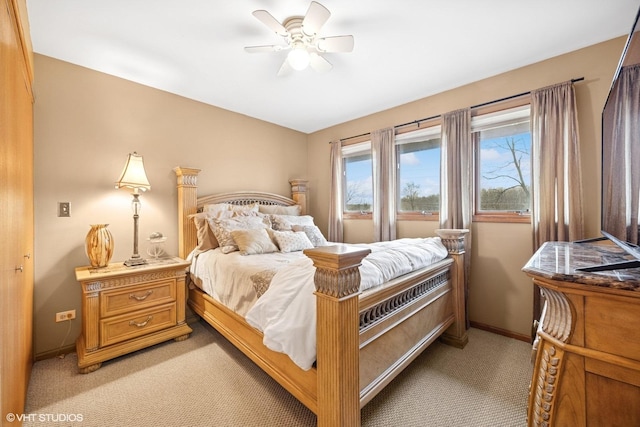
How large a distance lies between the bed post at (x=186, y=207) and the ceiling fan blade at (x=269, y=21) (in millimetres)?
1761

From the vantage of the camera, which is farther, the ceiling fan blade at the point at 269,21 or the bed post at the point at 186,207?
the bed post at the point at 186,207

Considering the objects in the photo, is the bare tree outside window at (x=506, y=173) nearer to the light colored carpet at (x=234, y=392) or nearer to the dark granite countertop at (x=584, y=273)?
the light colored carpet at (x=234, y=392)

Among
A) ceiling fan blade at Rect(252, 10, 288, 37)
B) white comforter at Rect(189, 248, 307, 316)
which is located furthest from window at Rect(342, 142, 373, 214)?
ceiling fan blade at Rect(252, 10, 288, 37)

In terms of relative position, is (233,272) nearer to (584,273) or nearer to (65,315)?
(65,315)

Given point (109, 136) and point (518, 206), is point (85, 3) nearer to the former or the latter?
point (109, 136)

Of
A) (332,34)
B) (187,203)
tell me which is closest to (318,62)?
(332,34)

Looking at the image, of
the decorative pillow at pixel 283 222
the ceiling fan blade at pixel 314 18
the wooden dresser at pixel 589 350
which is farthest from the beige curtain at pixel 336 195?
the wooden dresser at pixel 589 350

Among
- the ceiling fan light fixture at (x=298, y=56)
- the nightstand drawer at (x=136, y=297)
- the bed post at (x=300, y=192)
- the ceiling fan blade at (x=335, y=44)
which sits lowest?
the nightstand drawer at (x=136, y=297)

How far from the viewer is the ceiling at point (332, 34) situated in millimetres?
1767

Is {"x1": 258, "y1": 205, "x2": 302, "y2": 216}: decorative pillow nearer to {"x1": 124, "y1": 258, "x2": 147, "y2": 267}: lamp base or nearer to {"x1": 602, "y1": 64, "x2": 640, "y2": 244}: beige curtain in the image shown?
{"x1": 124, "y1": 258, "x2": 147, "y2": 267}: lamp base

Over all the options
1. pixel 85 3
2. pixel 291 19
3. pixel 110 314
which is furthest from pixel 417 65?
pixel 110 314

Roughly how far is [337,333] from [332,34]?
2160 mm

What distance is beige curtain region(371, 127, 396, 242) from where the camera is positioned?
11.0 feet

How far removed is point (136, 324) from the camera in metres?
2.25
